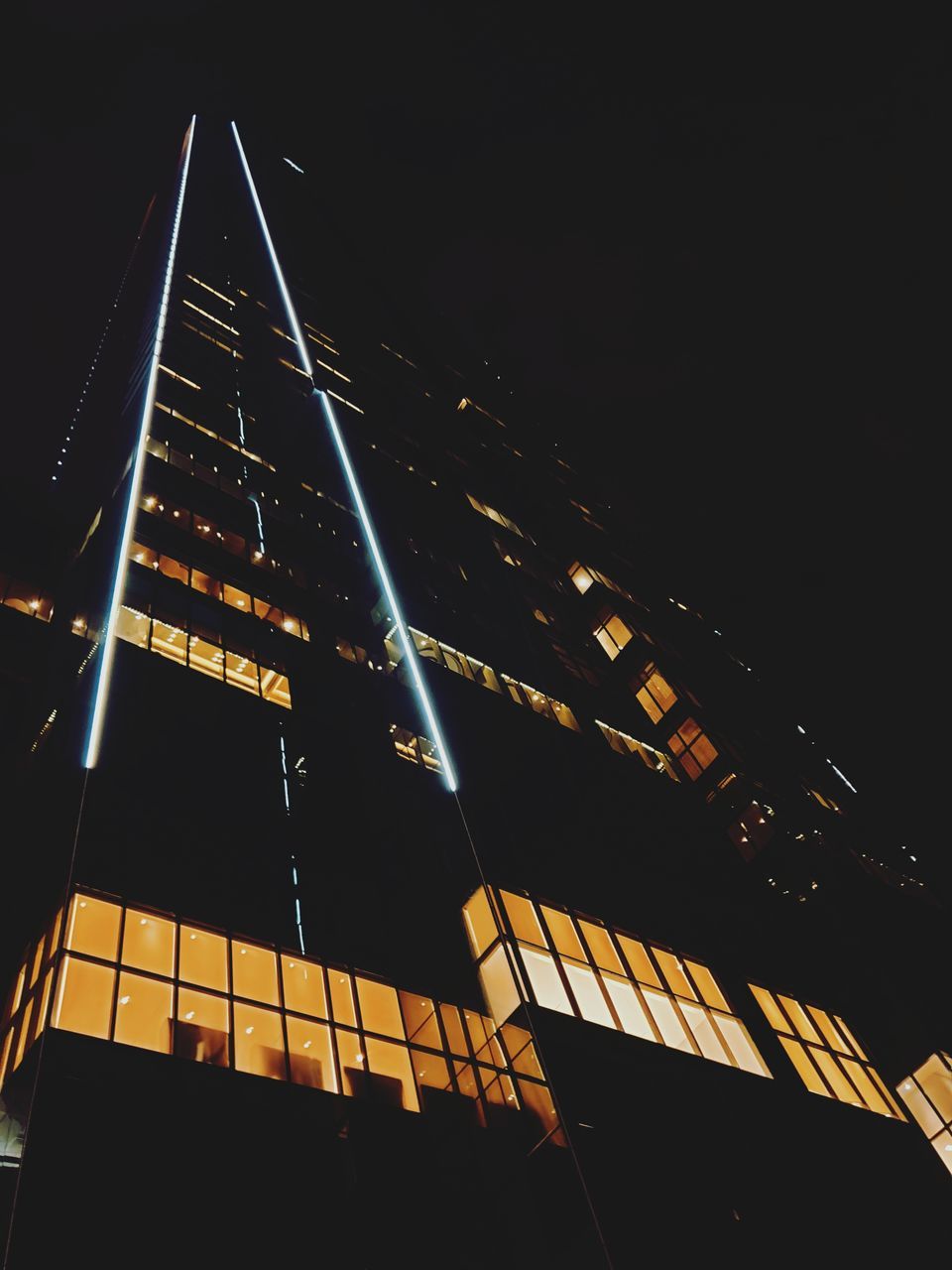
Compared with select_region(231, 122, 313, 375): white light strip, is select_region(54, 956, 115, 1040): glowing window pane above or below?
below

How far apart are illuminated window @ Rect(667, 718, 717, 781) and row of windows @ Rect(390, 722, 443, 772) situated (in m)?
15.7

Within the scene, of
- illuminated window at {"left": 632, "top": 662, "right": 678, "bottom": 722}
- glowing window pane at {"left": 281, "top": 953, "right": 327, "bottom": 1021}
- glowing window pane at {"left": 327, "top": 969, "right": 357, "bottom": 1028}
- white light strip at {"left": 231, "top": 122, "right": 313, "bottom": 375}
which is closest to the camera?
glowing window pane at {"left": 281, "top": 953, "right": 327, "bottom": 1021}

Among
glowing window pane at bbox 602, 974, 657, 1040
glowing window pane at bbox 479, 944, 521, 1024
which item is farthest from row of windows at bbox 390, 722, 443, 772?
glowing window pane at bbox 602, 974, 657, 1040

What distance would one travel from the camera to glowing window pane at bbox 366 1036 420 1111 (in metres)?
14.3

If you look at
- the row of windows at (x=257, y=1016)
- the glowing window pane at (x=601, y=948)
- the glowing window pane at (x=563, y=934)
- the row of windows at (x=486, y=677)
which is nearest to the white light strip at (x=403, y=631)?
the row of windows at (x=486, y=677)

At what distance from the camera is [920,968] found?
29219mm

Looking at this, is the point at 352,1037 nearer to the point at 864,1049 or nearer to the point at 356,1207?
the point at 356,1207

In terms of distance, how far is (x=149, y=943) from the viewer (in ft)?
43.7

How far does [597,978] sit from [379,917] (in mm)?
4895

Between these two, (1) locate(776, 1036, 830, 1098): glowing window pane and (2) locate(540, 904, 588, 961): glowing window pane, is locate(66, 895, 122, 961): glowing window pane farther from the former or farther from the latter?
(1) locate(776, 1036, 830, 1098): glowing window pane

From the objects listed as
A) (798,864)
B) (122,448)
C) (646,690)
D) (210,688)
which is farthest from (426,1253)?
(646,690)

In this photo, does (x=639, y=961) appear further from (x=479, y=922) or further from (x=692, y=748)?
(x=692, y=748)

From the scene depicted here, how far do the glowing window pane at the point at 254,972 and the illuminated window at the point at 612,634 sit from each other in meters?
26.5

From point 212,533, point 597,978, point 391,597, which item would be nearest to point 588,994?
point 597,978
